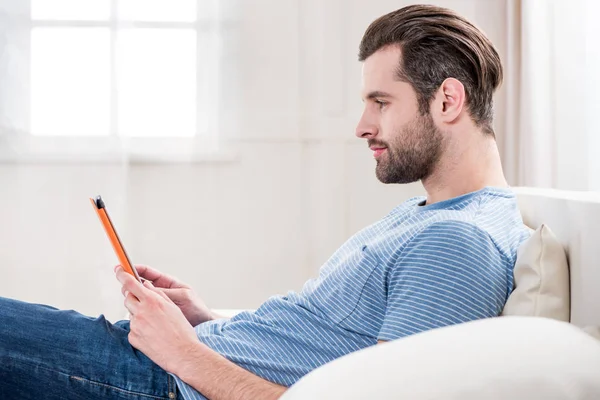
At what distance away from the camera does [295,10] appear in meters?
2.96

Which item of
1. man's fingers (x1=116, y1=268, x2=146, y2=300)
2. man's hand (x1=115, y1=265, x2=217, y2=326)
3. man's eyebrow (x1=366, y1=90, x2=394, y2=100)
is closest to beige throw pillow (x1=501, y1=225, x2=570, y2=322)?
man's eyebrow (x1=366, y1=90, x2=394, y2=100)

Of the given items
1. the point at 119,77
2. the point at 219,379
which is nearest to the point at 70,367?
the point at 219,379

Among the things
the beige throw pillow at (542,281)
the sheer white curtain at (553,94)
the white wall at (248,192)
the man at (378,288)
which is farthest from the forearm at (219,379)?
the white wall at (248,192)

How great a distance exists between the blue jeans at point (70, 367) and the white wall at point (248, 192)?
69.8 inches

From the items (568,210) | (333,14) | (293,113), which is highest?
(333,14)

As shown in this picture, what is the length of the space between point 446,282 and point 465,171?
14.5 inches

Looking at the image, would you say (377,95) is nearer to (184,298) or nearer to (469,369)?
(184,298)

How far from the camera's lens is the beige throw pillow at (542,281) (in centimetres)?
97

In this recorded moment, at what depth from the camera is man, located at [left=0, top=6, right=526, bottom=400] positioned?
100 centimetres

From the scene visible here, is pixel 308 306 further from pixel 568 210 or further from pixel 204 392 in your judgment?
pixel 568 210

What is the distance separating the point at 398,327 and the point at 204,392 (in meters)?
0.30

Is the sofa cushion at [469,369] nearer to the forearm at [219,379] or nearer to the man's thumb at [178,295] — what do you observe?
the forearm at [219,379]

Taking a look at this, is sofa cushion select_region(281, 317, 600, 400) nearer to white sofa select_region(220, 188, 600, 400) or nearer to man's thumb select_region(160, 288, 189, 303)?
white sofa select_region(220, 188, 600, 400)

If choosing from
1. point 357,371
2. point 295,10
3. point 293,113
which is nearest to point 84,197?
point 293,113
